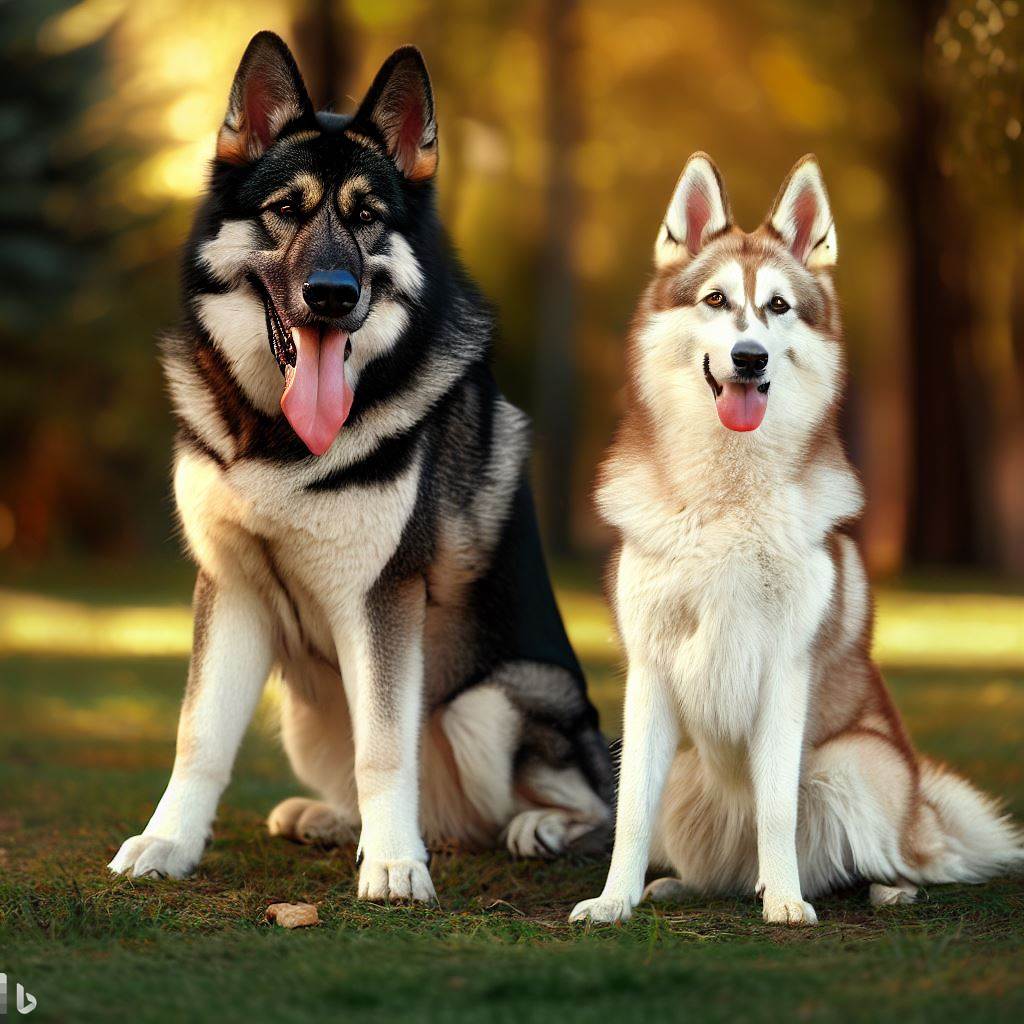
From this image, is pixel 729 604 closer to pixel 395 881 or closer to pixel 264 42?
pixel 395 881

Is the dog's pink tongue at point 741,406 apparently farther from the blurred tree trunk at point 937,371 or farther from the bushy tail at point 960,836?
the blurred tree trunk at point 937,371

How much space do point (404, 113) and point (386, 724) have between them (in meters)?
1.75

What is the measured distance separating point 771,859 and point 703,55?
17957 millimetres

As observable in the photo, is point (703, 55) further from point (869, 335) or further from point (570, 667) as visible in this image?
point (570, 667)

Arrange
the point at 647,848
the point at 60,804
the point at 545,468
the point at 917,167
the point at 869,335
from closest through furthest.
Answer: the point at 647,848
the point at 60,804
the point at 917,167
the point at 545,468
the point at 869,335

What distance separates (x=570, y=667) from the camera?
188 inches

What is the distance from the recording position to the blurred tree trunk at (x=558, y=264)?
65.2ft

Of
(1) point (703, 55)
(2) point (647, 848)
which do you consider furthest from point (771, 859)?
(1) point (703, 55)

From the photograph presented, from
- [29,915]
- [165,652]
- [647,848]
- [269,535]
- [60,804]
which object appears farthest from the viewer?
[165,652]

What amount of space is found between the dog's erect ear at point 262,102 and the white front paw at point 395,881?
6.59ft

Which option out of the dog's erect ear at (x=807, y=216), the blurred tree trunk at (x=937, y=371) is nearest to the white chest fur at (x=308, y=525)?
the dog's erect ear at (x=807, y=216)

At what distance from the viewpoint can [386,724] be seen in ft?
13.4

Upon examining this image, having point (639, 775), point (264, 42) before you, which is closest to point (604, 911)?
point (639, 775)
